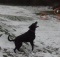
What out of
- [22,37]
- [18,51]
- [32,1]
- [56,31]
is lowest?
[32,1]

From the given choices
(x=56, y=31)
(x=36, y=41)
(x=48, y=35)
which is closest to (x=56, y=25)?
(x=56, y=31)

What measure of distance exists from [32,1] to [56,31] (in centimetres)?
1406

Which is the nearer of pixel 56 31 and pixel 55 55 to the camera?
pixel 55 55

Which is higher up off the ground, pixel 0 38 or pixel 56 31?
pixel 0 38

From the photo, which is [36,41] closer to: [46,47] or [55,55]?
[46,47]

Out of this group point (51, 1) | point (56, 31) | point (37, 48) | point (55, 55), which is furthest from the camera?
point (51, 1)

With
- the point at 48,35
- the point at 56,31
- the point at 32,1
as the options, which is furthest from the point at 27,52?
the point at 32,1

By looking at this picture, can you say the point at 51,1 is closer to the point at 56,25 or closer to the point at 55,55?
the point at 56,25

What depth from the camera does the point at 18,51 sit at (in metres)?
8.23

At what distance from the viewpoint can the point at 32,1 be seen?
1037 inches

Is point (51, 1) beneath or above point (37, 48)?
beneath

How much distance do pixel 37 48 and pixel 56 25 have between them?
5.52 metres

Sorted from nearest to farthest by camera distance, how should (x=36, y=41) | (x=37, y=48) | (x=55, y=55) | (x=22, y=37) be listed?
(x=22, y=37) < (x=55, y=55) < (x=37, y=48) < (x=36, y=41)

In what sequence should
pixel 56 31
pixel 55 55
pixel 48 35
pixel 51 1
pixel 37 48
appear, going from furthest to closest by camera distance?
pixel 51 1
pixel 56 31
pixel 48 35
pixel 37 48
pixel 55 55
